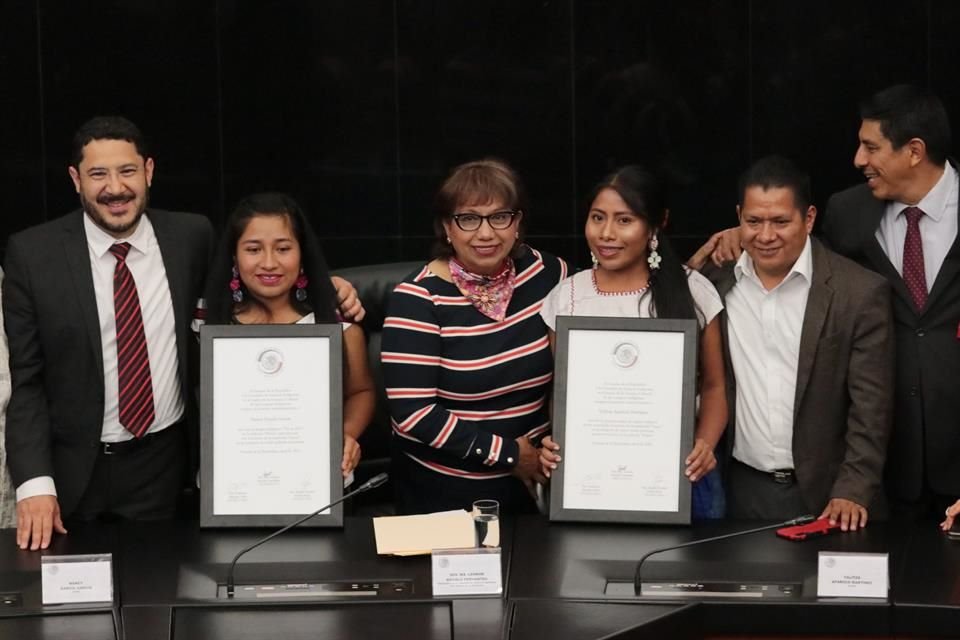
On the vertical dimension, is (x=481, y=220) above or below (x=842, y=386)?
above

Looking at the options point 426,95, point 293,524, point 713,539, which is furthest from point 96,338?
point 426,95

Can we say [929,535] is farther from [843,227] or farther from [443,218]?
[443,218]

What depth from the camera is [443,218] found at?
3.70 metres

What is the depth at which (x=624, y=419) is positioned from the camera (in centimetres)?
346

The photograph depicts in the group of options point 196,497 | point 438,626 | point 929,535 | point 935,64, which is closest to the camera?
point 438,626

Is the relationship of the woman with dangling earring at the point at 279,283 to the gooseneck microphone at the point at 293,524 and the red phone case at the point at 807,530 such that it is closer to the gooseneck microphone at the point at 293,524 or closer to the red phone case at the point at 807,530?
the gooseneck microphone at the point at 293,524

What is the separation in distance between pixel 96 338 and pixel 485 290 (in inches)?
37.2

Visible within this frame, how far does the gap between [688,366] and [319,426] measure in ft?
2.76

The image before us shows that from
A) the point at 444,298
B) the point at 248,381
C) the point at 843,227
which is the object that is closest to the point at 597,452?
the point at 444,298

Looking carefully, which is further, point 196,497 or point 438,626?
point 196,497

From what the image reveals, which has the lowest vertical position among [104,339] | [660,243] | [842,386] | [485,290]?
[842,386]

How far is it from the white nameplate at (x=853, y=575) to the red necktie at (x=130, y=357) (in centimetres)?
168

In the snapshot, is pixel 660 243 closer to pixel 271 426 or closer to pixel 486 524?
pixel 486 524

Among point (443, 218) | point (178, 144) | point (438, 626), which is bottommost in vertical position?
point (438, 626)
